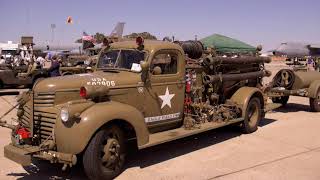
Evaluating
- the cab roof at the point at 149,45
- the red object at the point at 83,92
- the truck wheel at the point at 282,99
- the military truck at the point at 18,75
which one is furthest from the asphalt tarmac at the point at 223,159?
the military truck at the point at 18,75

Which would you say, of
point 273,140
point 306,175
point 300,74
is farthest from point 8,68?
point 306,175

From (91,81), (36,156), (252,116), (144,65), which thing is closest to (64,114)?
(36,156)

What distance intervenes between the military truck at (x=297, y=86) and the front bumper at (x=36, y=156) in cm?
800

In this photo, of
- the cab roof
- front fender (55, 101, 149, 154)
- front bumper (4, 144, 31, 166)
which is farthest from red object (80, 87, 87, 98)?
the cab roof

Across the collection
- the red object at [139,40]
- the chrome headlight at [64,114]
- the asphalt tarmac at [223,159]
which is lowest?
the asphalt tarmac at [223,159]

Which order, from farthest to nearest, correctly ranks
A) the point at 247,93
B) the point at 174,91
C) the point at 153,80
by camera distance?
the point at 247,93 < the point at 174,91 < the point at 153,80

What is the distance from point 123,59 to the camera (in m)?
6.95

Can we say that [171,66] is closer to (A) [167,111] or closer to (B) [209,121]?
(A) [167,111]

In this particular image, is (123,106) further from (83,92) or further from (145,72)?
(145,72)

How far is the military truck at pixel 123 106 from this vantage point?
5.41 meters

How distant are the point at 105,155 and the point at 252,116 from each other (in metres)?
4.63

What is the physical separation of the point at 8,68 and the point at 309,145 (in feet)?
46.2

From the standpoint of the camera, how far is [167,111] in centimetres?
716

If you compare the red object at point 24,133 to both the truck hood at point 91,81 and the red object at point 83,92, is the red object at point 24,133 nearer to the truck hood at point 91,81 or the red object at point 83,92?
the truck hood at point 91,81
